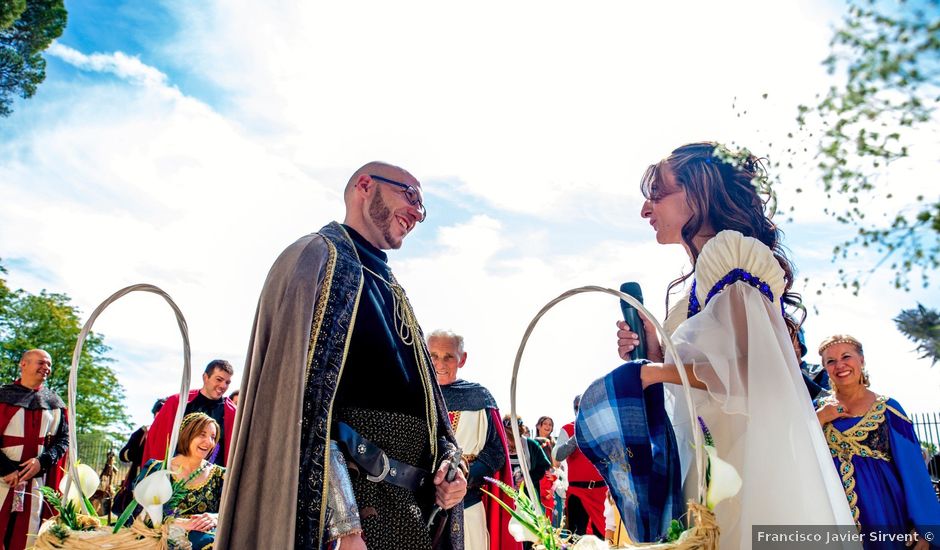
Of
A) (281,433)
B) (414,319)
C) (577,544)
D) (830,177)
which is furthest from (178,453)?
(830,177)

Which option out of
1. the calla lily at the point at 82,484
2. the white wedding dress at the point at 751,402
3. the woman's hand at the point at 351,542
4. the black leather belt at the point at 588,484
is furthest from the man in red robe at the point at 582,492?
the calla lily at the point at 82,484

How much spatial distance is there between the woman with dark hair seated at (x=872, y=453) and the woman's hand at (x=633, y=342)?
1965 millimetres

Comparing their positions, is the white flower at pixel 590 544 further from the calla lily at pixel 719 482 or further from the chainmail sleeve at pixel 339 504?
the chainmail sleeve at pixel 339 504

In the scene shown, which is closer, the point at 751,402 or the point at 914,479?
the point at 751,402

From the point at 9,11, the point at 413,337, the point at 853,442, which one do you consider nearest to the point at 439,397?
the point at 413,337

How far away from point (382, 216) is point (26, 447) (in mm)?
6439

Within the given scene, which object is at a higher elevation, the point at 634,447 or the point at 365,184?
the point at 365,184

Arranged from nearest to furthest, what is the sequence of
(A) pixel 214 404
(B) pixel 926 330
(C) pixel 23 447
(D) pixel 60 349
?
(B) pixel 926 330 → (A) pixel 214 404 → (C) pixel 23 447 → (D) pixel 60 349

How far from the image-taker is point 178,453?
17.6ft

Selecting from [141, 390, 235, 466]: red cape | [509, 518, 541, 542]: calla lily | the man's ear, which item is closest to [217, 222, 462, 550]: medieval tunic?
the man's ear

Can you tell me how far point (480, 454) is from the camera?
17.8 ft

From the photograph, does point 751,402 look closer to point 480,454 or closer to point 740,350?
point 740,350

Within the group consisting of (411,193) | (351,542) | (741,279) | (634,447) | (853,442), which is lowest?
(351,542)

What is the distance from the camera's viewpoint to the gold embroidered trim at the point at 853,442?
4121 mm
